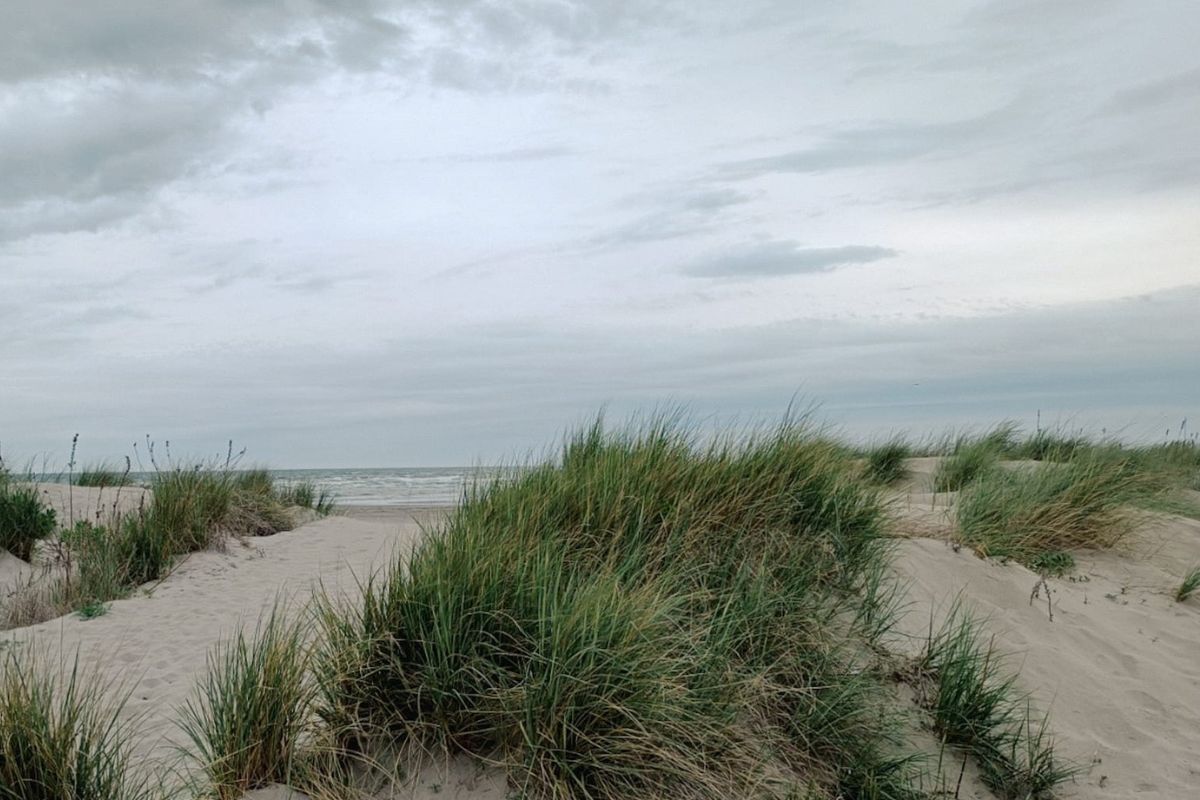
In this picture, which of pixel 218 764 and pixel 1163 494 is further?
pixel 1163 494

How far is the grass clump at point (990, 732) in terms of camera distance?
15.3 ft

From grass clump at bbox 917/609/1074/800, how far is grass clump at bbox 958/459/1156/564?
9.83 ft

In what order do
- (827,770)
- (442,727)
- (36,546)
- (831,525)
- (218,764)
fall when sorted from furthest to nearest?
(36,546)
(831,525)
(827,770)
(442,727)
(218,764)

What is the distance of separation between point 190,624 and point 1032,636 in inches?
258

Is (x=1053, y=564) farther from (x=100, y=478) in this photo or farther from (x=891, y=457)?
(x=100, y=478)

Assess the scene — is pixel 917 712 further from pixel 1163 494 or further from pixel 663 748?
pixel 1163 494

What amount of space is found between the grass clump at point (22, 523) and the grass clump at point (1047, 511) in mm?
9698

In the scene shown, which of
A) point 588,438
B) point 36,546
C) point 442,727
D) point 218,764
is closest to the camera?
point 218,764

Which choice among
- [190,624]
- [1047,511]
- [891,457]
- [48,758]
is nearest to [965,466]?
[891,457]

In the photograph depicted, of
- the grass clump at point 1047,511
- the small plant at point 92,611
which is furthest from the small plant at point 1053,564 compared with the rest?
the small plant at point 92,611

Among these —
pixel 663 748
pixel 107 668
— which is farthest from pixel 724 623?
pixel 107 668

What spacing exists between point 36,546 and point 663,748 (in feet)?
30.7

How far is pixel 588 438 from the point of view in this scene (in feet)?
22.9

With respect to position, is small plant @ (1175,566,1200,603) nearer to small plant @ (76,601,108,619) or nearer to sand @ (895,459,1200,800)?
sand @ (895,459,1200,800)
